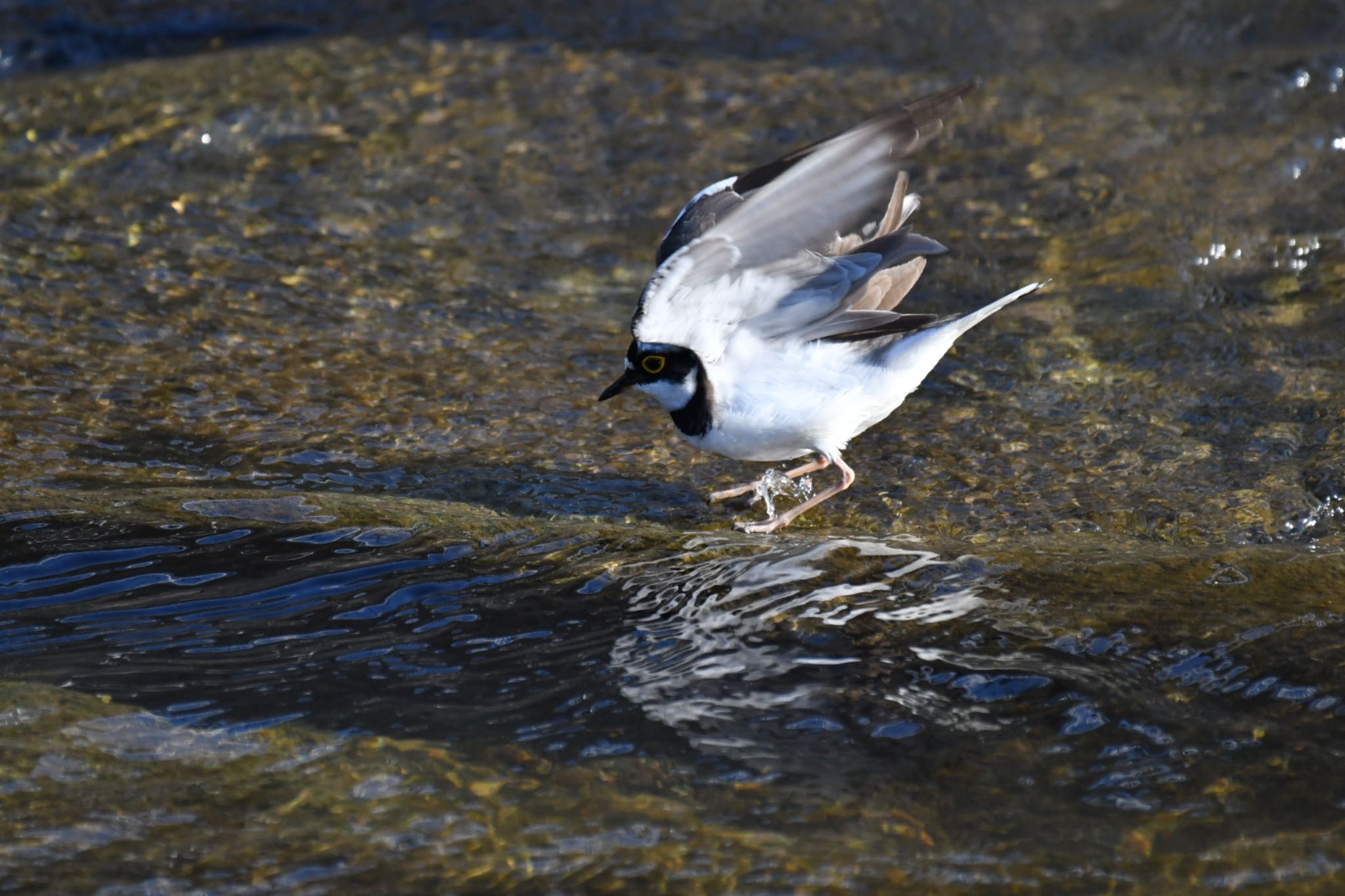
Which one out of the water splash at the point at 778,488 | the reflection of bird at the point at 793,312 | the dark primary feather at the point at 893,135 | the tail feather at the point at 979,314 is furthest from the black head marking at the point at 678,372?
the tail feather at the point at 979,314

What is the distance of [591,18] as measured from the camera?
436 inches

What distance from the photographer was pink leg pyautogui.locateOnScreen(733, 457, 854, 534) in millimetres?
5789

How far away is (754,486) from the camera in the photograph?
6.09 m

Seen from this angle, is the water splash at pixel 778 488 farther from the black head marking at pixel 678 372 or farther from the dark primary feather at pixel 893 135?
the dark primary feather at pixel 893 135

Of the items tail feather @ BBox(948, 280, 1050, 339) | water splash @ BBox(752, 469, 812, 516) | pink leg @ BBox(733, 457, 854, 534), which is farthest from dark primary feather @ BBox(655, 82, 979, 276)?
water splash @ BBox(752, 469, 812, 516)

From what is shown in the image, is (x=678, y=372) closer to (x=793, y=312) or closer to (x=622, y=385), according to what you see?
(x=622, y=385)

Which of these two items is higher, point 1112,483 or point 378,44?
point 378,44

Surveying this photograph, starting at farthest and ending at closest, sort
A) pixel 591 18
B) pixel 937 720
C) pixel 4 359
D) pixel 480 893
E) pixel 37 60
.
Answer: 1. pixel 591 18
2. pixel 37 60
3. pixel 4 359
4. pixel 937 720
5. pixel 480 893

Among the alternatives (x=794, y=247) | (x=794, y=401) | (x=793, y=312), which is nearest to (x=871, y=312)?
(x=793, y=312)

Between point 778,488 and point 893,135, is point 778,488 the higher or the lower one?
the lower one

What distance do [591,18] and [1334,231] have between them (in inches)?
226

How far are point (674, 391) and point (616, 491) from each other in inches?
24.7

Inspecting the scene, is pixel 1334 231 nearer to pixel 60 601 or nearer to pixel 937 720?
pixel 937 720

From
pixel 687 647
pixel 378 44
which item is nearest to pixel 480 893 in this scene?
pixel 687 647
